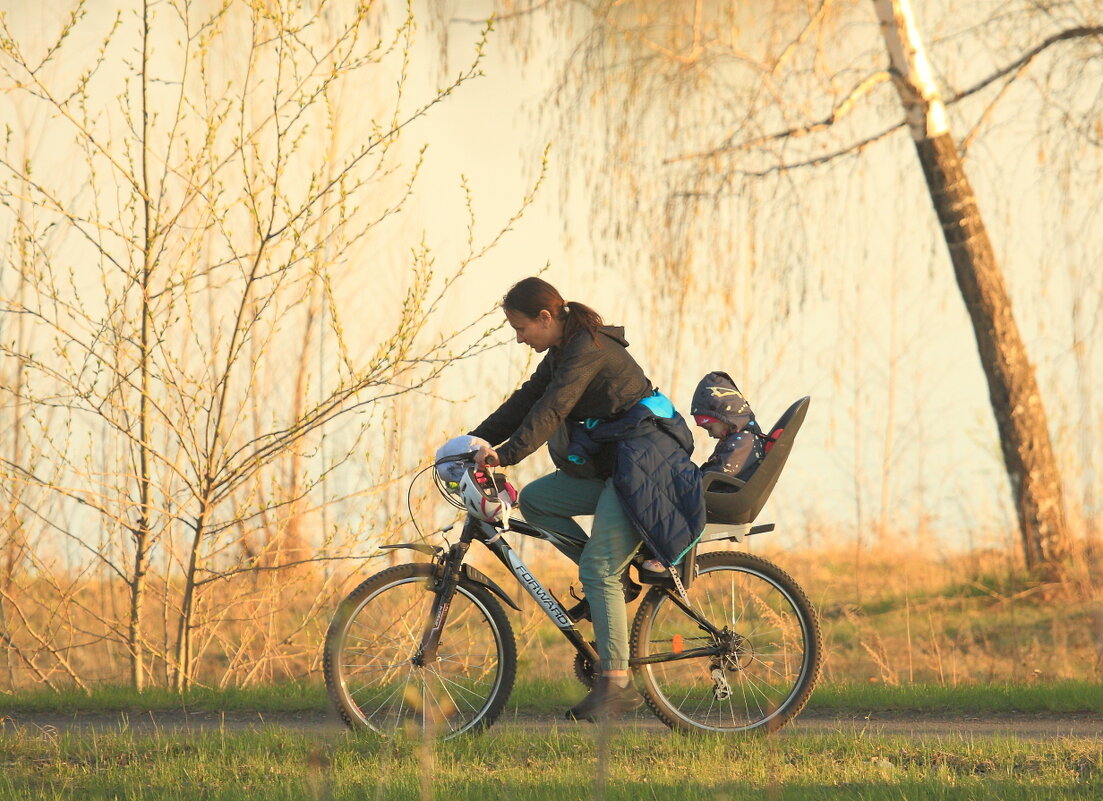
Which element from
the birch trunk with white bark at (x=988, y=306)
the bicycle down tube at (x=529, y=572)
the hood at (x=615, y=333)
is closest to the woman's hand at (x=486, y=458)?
the bicycle down tube at (x=529, y=572)

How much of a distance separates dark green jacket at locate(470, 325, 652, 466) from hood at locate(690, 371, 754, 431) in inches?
12.1

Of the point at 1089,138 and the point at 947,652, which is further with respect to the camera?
the point at 1089,138

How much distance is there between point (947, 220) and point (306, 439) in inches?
234

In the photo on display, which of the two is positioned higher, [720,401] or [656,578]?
[720,401]

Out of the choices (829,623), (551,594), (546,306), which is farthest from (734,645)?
(829,623)

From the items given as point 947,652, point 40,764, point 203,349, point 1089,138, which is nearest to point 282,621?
point 203,349

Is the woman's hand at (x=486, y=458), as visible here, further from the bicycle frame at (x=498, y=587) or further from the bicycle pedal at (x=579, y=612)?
the bicycle pedal at (x=579, y=612)

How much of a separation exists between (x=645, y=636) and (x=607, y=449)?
2.62 feet

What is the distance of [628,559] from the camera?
5.10m

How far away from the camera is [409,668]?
17.0ft

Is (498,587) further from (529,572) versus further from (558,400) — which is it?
(558,400)

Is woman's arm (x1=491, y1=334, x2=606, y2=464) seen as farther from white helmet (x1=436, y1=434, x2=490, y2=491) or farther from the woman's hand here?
white helmet (x1=436, y1=434, x2=490, y2=491)

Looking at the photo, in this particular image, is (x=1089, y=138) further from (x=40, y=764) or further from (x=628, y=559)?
(x=40, y=764)

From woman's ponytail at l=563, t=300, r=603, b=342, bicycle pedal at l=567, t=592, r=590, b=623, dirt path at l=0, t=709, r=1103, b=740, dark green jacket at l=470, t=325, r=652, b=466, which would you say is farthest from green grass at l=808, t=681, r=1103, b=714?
woman's ponytail at l=563, t=300, r=603, b=342
